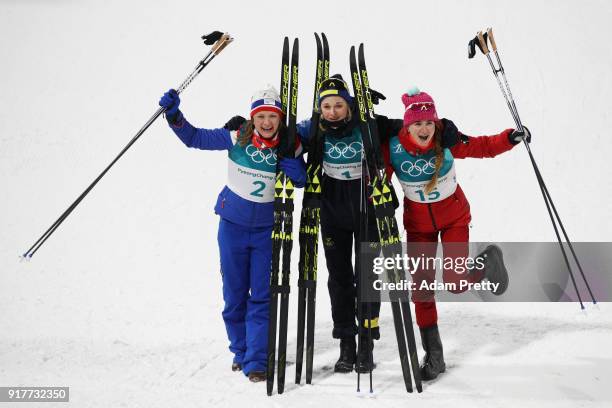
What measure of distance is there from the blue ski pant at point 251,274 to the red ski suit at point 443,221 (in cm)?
105

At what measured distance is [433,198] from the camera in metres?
4.04

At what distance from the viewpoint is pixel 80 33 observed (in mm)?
13258

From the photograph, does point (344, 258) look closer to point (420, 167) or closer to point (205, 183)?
point (420, 167)

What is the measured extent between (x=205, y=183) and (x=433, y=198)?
238 inches

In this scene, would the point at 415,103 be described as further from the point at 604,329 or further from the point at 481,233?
the point at 481,233

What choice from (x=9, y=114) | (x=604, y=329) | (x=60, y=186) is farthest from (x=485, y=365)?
(x=9, y=114)

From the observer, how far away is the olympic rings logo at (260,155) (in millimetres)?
4059

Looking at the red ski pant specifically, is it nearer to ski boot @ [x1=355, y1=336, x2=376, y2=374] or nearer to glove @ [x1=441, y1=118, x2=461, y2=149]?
ski boot @ [x1=355, y1=336, x2=376, y2=374]

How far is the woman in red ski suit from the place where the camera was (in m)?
3.94

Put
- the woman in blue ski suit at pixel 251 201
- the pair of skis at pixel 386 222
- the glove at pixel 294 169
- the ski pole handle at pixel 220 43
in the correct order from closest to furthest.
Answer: the pair of skis at pixel 386 222 → the glove at pixel 294 169 → the woman in blue ski suit at pixel 251 201 → the ski pole handle at pixel 220 43

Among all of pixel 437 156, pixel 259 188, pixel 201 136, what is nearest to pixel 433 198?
pixel 437 156

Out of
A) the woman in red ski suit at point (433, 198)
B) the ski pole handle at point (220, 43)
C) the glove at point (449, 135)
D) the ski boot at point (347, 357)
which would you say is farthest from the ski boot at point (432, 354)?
the ski pole handle at point (220, 43)

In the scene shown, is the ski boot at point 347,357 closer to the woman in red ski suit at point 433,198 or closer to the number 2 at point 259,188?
the woman in red ski suit at point 433,198

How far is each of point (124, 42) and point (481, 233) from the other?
9.35 m
